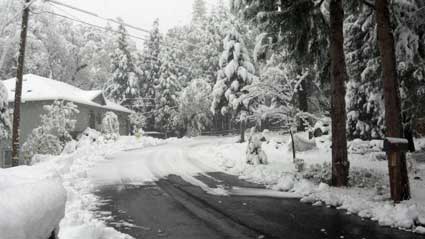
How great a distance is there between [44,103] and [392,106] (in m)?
30.1

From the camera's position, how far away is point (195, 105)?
162 feet

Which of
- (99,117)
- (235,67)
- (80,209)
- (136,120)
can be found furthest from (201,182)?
(136,120)

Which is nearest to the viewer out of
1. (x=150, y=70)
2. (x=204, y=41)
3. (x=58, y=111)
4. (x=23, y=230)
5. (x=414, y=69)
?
(x=23, y=230)

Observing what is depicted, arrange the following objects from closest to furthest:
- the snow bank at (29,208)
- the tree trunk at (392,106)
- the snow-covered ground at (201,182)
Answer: the snow bank at (29,208), the snow-covered ground at (201,182), the tree trunk at (392,106)

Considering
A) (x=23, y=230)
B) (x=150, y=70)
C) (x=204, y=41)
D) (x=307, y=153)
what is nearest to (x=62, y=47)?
(x=150, y=70)

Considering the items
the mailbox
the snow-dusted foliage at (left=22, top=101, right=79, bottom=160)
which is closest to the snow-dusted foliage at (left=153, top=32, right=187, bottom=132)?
the snow-dusted foliage at (left=22, top=101, right=79, bottom=160)

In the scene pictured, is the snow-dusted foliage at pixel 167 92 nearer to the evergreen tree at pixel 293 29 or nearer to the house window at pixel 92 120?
the house window at pixel 92 120

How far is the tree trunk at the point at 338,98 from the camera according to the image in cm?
1271

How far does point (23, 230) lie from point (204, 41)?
51140 mm

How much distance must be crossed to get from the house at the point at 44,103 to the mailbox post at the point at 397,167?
93.7 ft

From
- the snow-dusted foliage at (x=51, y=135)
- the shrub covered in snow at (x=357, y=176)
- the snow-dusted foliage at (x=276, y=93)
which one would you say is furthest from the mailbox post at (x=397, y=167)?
the snow-dusted foliage at (x=51, y=135)

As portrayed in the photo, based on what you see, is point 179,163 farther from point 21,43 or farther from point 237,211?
point 237,211

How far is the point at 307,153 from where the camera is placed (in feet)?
69.0

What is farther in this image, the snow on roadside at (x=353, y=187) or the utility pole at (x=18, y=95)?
the utility pole at (x=18, y=95)
